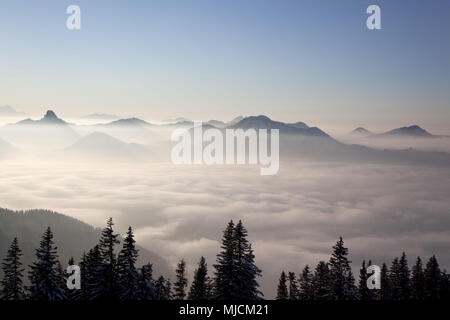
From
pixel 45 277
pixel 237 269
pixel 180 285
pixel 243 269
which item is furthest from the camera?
pixel 180 285

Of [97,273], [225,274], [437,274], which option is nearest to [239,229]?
[225,274]

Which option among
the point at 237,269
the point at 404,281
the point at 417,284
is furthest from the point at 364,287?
the point at 237,269

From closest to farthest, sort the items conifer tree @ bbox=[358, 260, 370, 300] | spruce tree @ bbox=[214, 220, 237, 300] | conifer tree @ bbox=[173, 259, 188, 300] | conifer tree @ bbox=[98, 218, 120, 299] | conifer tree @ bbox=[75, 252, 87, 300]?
spruce tree @ bbox=[214, 220, 237, 300]
conifer tree @ bbox=[98, 218, 120, 299]
conifer tree @ bbox=[75, 252, 87, 300]
conifer tree @ bbox=[173, 259, 188, 300]
conifer tree @ bbox=[358, 260, 370, 300]

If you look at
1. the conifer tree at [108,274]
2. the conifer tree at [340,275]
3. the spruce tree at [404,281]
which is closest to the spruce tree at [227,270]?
the conifer tree at [108,274]

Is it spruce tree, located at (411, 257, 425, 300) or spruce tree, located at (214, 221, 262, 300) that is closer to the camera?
spruce tree, located at (214, 221, 262, 300)

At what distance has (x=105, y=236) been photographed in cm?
3409

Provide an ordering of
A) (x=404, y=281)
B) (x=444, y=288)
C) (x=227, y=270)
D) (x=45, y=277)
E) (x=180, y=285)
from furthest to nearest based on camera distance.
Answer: (x=404, y=281) < (x=444, y=288) < (x=180, y=285) < (x=45, y=277) < (x=227, y=270)

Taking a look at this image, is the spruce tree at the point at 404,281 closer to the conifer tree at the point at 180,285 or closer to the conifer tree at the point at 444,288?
the conifer tree at the point at 444,288

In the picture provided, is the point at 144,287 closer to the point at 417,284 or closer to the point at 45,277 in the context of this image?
the point at 45,277

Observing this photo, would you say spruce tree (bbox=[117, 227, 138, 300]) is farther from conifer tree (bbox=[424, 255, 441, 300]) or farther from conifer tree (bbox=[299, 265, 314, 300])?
conifer tree (bbox=[424, 255, 441, 300])

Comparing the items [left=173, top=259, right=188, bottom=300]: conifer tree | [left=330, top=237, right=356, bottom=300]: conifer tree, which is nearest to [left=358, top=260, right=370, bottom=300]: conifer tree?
[left=330, top=237, right=356, bottom=300]: conifer tree

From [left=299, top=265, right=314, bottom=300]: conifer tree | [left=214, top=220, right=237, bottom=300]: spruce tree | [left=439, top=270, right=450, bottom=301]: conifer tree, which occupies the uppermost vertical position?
[left=214, top=220, right=237, bottom=300]: spruce tree
